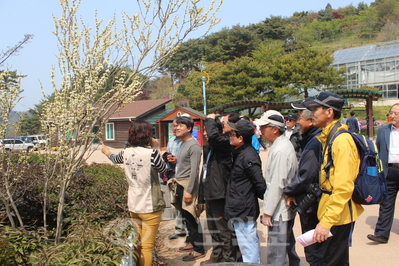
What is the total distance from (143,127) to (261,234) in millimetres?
2773

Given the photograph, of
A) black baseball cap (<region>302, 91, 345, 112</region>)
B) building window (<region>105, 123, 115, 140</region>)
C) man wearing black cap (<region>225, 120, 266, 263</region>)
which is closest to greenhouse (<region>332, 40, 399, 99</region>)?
building window (<region>105, 123, 115, 140</region>)

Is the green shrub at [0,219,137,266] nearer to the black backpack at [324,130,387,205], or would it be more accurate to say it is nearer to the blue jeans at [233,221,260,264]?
the blue jeans at [233,221,260,264]

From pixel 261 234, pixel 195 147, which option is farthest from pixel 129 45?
pixel 261 234

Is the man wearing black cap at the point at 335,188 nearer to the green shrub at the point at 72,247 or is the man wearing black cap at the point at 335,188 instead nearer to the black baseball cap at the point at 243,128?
the black baseball cap at the point at 243,128

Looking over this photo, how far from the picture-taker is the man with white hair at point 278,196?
300 cm

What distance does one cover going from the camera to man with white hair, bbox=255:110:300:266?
300cm

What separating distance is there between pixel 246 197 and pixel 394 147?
8.07ft

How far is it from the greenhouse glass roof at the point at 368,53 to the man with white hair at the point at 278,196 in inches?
1556

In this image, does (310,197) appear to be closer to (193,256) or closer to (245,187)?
(245,187)

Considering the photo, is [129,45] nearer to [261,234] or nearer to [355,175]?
[355,175]

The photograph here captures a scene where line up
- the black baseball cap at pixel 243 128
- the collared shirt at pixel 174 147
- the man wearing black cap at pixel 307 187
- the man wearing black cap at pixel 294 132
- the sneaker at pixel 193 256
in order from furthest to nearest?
the man wearing black cap at pixel 294 132, the collared shirt at pixel 174 147, the sneaker at pixel 193 256, the black baseball cap at pixel 243 128, the man wearing black cap at pixel 307 187

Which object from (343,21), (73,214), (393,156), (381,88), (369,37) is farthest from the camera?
(343,21)

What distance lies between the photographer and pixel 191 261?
13.1 ft

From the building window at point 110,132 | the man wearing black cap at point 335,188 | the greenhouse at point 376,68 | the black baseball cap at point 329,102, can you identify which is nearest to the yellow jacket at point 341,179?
the man wearing black cap at point 335,188
